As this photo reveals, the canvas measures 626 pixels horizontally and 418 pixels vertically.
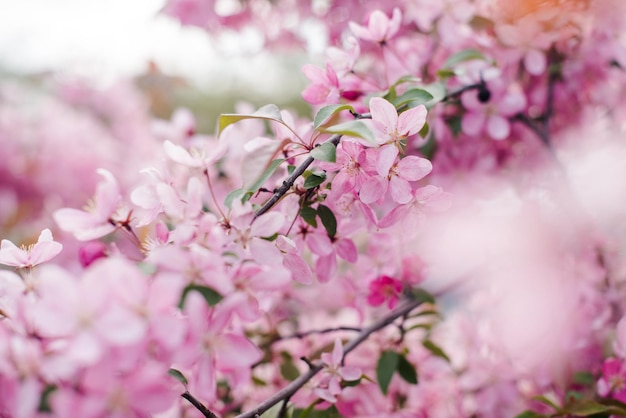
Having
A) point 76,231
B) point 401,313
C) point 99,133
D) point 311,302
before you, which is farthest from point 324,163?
point 99,133

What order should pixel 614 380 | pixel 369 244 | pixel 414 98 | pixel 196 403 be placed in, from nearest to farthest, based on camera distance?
pixel 196 403
pixel 414 98
pixel 614 380
pixel 369 244

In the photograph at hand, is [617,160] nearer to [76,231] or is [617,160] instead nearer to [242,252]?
[242,252]

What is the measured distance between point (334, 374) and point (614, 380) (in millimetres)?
389

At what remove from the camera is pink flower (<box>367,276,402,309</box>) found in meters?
0.82

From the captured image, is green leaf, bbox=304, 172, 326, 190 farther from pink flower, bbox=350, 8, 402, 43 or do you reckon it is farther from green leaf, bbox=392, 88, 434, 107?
pink flower, bbox=350, 8, 402, 43

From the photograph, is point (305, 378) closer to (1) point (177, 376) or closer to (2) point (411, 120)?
(1) point (177, 376)

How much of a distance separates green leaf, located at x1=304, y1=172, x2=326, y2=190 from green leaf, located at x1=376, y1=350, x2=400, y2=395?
1.18ft

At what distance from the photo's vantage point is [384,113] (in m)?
0.58

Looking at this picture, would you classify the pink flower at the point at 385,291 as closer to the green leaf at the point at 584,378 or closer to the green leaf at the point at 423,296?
the green leaf at the point at 423,296

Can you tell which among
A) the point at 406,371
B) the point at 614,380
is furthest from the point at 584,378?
the point at 406,371

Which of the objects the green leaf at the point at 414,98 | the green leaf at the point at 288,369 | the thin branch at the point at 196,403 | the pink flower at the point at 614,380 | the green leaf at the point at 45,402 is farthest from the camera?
the green leaf at the point at 288,369

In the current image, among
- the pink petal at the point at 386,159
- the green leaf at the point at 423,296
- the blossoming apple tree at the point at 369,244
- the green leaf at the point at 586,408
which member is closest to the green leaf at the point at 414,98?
the blossoming apple tree at the point at 369,244

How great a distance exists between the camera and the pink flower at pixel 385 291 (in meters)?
0.82

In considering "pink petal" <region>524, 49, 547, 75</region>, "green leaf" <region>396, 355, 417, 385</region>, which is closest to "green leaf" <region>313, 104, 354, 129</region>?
"green leaf" <region>396, 355, 417, 385</region>
